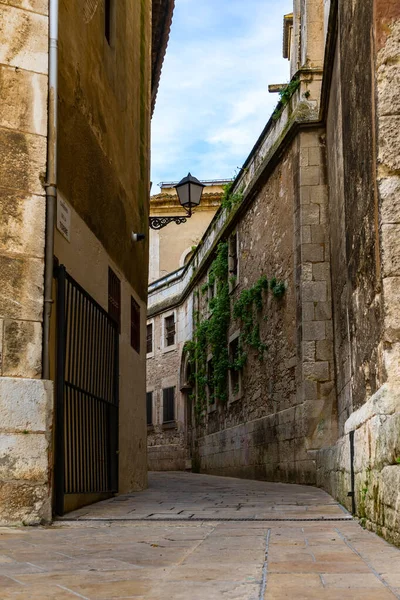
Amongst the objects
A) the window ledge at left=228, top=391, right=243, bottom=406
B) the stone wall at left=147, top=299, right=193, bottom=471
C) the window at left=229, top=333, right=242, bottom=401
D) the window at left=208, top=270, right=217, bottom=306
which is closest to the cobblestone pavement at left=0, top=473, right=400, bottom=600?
the window ledge at left=228, top=391, right=243, bottom=406

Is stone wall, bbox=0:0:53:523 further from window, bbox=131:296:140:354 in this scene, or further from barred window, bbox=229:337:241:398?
barred window, bbox=229:337:241:398

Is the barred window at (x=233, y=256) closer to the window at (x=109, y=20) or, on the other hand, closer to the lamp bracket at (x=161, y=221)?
the lamp bracket at (x=161, y=221)

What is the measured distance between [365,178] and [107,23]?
15.5ft

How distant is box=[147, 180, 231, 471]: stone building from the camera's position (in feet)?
79.2

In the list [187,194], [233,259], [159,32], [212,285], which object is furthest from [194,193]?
[212,285]

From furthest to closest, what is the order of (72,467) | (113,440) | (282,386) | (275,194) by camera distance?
(275,194)
(282,386)
(113,440)
(72,467)

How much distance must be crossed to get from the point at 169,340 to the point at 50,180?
802 inches

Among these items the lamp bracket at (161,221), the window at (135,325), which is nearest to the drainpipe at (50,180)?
the window at (135,325)

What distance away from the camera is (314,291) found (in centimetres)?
1178

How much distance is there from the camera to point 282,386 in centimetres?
1285

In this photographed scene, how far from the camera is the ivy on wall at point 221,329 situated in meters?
14.6

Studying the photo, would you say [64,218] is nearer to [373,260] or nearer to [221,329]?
[373,260]

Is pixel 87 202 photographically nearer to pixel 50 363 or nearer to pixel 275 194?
pixel 50 363

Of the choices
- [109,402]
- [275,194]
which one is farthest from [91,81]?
[275,194]
